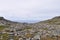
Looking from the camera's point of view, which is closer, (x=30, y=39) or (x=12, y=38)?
(x=30, y=39)

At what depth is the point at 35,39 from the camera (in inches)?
1844

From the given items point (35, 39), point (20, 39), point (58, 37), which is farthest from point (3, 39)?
point (58, 37)

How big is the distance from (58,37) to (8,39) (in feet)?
37.1

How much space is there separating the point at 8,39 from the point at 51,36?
9.76 metres

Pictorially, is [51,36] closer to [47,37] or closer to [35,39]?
[47,37]

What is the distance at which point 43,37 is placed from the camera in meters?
49.1

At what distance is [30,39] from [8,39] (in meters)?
5.85

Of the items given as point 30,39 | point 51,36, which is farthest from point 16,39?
point 51,36

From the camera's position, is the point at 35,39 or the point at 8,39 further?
the point at 8,39

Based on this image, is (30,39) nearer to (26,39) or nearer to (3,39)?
(26,39)

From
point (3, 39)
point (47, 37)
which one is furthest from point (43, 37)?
point (3, 39)

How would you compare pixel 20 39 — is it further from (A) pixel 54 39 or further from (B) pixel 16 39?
(A) pixel 54 39

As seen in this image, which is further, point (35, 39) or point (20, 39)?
point (20, 39)

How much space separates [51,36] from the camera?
49594 millimetres
